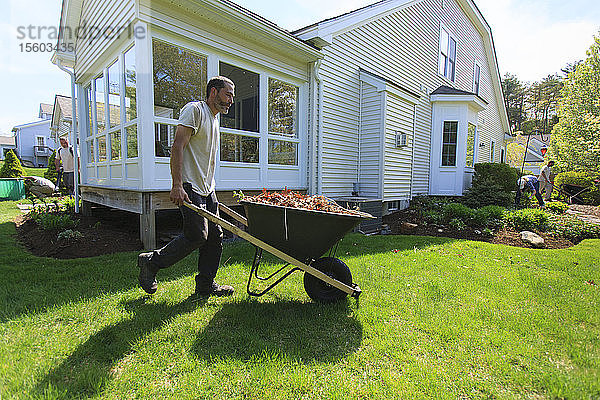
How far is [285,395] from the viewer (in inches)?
63.6

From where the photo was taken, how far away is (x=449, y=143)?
34.3 feet

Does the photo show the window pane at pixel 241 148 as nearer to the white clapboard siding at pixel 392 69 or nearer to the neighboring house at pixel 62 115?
the white clapboard siding at pixel 392 69

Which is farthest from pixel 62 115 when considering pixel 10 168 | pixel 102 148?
pixel 102 148

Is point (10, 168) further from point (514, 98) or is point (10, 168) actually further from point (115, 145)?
point (514, 98)

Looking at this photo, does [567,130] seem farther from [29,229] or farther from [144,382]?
[29,229]

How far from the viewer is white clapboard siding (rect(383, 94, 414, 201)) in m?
7.83

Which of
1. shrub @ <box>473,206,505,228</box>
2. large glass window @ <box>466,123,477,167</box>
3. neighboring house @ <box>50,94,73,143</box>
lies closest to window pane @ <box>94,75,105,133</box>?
shrub @ <box>473,206,505,228</box>

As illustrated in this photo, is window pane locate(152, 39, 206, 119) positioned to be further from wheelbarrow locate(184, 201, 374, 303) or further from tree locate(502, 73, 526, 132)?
tree locate(502, 73, 526, 132)

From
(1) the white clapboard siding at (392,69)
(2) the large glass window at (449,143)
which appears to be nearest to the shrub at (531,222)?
(1) the white clapboard siding at (392,69)

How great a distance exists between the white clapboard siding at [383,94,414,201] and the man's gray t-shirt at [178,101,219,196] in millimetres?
5877

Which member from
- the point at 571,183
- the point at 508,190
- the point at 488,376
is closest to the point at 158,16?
the point at 488,376

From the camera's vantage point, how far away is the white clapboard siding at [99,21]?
4554mm

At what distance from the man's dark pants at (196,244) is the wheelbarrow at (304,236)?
0.69 ft

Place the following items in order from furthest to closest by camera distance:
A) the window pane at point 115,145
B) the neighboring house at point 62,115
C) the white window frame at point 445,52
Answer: the neighboring house at point 62,115
the white window frame at point 445,52
the window pane at point 115,145
